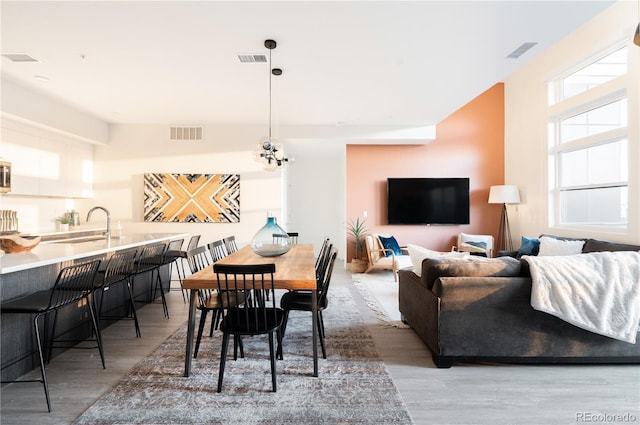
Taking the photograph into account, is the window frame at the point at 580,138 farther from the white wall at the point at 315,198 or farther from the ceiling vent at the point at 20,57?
the ceiling vent at the point at 20,57

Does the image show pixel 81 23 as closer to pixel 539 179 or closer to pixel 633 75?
pixel 633 75

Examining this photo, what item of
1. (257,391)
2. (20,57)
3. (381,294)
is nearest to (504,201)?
(381,294)

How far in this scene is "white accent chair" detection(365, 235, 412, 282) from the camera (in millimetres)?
5924

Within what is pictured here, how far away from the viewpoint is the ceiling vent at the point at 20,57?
3398mm

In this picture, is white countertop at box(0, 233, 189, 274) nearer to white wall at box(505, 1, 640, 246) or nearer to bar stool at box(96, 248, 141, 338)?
bar stool at box(96, 248, 141, 338)

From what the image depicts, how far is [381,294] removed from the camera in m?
4.84

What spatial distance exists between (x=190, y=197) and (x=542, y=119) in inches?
248

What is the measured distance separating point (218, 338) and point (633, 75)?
223 inches

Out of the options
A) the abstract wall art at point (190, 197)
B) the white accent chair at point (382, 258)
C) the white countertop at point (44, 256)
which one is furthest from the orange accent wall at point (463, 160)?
the white countertop at point (44, 256)

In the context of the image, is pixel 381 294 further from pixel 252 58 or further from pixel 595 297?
pixel 252 58

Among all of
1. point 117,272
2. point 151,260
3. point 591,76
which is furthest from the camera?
point 591,76

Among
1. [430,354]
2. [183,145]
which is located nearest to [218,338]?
[430,354]

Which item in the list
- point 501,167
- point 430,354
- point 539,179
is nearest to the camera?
point 430,354

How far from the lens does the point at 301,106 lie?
510 cm
